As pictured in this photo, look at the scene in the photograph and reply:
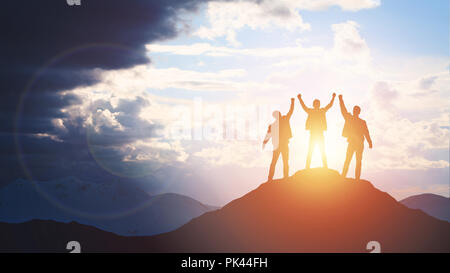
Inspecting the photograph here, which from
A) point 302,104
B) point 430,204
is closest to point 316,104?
point 302,104

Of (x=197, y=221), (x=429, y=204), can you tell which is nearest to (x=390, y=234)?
(x=197, y=221)

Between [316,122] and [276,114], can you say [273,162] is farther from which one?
[316,122]

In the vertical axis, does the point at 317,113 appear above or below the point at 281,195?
above

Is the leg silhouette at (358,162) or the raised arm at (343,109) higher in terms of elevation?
the raised arm at (343,109)

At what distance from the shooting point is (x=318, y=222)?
20.5 m

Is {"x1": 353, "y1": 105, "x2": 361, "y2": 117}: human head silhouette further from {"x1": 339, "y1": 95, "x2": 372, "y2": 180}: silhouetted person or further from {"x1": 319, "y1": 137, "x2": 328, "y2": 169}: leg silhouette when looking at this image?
{"x1": 319, "y1": 137, "x2": 328, "y2": 169}: leg silhouette

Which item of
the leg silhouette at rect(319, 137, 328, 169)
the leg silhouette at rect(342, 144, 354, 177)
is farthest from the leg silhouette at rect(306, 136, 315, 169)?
the leg silhouette at rect(342, 144, 354, 177)

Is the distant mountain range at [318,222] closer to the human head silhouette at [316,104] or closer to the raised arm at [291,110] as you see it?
the raised arm at [291,110]

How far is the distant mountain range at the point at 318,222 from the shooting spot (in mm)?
19703

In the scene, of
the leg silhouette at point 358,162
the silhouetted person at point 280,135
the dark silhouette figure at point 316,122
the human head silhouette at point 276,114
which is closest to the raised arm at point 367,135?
the leg silhouette at point 358,162

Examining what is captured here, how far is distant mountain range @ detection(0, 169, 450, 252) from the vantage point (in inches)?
776
